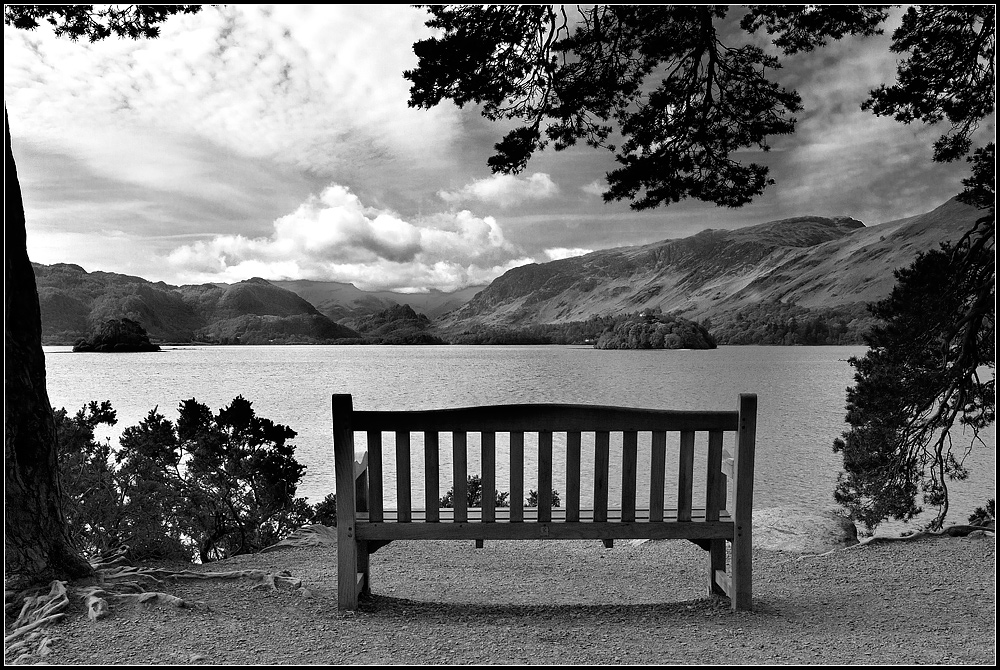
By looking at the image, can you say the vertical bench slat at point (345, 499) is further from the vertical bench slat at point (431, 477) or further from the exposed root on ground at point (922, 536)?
the exposed root on ground at point (922, 536)

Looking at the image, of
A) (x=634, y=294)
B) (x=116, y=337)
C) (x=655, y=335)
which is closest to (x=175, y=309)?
(x=116, y=337)

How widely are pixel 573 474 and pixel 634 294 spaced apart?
8169 centimetres

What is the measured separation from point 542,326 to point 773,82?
5437cm

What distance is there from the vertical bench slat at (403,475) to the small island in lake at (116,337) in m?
37.8

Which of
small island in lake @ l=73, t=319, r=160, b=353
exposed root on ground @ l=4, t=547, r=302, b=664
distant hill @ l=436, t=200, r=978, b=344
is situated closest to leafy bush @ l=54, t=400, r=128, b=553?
exposed root on ground @ l=4, t=547, r=302, b=664

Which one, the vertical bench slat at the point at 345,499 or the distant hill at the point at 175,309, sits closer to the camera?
the vertical bench slat at the point at 345,499

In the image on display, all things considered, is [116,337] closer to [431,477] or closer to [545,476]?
[431,477]

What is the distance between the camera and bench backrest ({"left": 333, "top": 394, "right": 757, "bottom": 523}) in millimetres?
2928

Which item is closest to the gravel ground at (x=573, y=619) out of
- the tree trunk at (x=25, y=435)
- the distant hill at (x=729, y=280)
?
the tree trunk at (x=25, y=435)

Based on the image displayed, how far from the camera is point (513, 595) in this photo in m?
3.72

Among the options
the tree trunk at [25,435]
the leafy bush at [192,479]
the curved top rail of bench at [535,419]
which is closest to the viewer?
the curved top rail of bench at [535,419]

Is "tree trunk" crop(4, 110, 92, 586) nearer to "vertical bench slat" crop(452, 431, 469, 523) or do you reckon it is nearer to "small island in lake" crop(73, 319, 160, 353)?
"vertical bench slat" crop(452, 431, 469, 523)

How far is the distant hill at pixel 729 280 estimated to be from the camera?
59688mm

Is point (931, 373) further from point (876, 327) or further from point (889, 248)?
point (889, 248)
